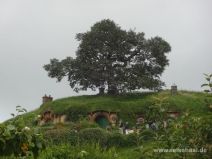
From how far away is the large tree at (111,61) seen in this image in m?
48.5

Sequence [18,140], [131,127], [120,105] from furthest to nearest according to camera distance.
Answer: [120,105] < [131,127] < [18,140]

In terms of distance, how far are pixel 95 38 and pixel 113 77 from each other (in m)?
5.75

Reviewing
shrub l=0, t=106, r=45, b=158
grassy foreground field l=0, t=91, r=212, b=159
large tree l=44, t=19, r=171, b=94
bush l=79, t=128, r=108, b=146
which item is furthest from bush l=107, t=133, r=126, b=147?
shrub l=0, t=106, r=45, b=158

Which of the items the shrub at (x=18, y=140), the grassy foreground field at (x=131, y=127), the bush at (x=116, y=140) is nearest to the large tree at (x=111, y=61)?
the grassy foreground field at (x=131, y=127)

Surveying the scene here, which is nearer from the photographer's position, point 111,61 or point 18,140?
point 18,140

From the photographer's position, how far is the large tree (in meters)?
48.5

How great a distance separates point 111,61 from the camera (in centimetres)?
5016

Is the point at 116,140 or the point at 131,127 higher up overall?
the point at 131,127

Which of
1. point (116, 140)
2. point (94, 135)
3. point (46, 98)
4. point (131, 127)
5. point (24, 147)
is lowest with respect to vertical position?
point (116, 140)

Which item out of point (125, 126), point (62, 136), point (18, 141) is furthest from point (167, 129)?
point (125, 126)

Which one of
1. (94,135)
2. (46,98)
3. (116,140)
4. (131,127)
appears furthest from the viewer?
(46,98)

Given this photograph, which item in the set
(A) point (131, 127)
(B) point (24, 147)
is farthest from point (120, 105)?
(B) point (24, 147)

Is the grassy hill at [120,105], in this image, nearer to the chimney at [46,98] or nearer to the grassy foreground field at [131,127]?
the grassy foreground field at [131,127]

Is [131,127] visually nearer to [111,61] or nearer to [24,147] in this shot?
[111,61]
